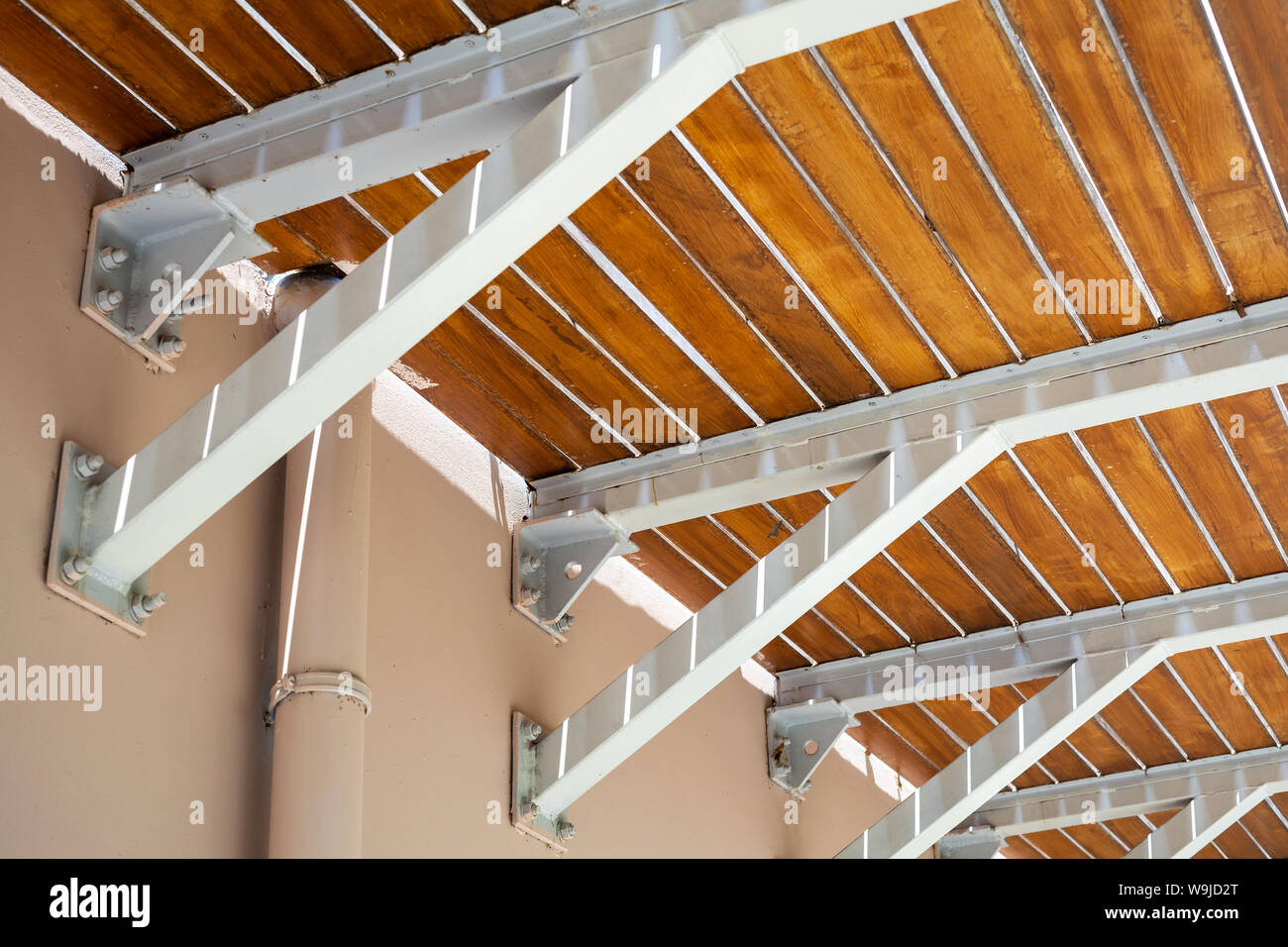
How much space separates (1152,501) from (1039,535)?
0.40 metres

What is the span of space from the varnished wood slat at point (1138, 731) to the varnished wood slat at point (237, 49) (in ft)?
14.4

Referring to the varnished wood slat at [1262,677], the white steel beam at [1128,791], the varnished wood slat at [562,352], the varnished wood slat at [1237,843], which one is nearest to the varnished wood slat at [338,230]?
the varnished wood slat at [562,352]

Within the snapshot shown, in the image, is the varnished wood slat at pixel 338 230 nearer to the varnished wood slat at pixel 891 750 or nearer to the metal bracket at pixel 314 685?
the metal bracket at pixel 314 685

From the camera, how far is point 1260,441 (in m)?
4.97

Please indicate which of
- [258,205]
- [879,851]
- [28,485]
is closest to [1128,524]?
[879,851]

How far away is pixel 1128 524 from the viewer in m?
5.40

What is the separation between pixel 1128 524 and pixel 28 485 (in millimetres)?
3524

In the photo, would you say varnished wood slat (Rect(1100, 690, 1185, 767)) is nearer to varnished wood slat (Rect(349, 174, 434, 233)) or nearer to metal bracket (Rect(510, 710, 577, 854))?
metal bracket (Rect(510, 710, 577, 854))

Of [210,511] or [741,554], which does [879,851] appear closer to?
[741,554]

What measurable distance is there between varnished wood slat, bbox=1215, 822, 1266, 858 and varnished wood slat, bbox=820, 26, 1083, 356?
181 inches

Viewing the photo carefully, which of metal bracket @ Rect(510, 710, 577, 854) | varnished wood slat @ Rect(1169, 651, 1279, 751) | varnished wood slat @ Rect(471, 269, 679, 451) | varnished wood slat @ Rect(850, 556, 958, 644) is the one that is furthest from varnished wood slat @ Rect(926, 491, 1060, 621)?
metal bracket @ Rect(510, 710, 577, 854)

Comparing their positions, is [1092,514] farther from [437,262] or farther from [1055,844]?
[1055,844]

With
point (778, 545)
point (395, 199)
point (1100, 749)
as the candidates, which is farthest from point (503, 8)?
point (1100, 749)

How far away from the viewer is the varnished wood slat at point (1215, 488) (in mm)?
4910
